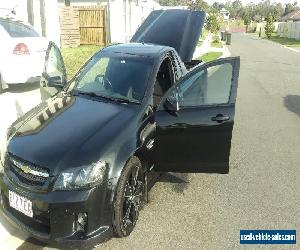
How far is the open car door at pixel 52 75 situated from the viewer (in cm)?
526

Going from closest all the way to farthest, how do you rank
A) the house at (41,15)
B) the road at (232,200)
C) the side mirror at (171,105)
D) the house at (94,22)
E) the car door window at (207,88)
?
1. the road at (232,200)
2. the side mirror at (171,105)
3. the car door window at (207,88)
4. the house at (41,15)
5. the house at (94,22)

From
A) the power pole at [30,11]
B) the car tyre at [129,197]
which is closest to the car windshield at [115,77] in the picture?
the car tyre at [129,197]

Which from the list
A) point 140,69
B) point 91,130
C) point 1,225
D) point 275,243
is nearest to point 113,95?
point 140,69

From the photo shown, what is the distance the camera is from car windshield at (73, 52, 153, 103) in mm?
4488

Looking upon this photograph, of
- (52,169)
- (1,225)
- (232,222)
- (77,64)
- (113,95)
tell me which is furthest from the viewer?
(77,64)

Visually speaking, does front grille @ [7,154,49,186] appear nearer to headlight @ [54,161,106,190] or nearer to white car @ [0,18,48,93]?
headlight @ [54,161,106,190]

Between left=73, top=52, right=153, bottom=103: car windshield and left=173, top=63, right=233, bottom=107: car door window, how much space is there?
516 mm

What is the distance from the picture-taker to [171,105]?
4246mm

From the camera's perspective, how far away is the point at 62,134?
3650 millimetres

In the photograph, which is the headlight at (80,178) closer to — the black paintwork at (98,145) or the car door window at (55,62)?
the black paintwork at (98,145)

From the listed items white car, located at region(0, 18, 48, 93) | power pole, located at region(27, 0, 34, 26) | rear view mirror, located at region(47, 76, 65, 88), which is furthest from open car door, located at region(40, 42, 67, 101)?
power pole, located at region(27, 0, 34, 26)

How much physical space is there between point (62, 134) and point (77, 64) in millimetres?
9648

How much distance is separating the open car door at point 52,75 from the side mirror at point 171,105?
171 cm

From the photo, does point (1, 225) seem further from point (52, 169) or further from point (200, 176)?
point (200, 176)
